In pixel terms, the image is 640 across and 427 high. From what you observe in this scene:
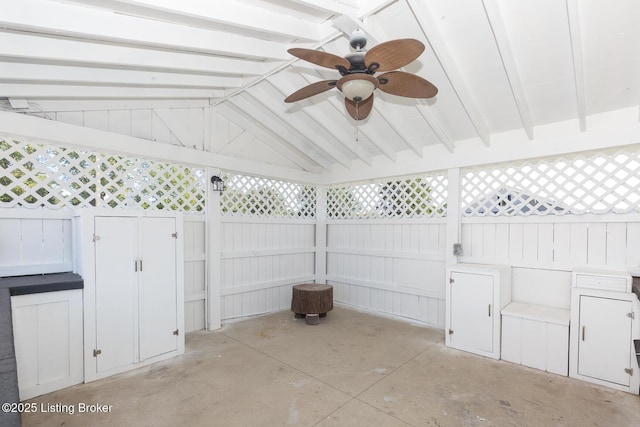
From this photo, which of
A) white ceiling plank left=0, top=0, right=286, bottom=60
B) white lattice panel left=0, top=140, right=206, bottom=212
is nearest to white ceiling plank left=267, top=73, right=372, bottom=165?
white ceiling plank left=0, top=0, right=286, bottom=60

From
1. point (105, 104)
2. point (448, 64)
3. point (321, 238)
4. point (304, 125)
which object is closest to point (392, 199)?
point (321, 238)

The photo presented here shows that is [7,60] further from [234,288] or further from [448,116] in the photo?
[448,116]

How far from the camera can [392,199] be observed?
5.07 m

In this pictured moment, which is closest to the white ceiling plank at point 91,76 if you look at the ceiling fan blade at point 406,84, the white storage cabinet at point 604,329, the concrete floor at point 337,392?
the ceiling fan blade at point 406,84

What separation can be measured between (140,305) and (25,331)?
33.6 inches

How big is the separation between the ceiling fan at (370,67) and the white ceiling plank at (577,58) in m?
→ 1.00

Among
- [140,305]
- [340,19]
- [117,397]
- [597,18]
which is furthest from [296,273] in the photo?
[597,18]

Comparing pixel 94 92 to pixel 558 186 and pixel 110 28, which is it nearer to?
pixel 110 28

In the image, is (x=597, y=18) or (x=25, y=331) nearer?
(x=597, y=18)

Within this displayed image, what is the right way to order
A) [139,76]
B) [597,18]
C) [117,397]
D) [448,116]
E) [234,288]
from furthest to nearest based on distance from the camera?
[234,288], [448,116], [139,76], [117,397], [597,18]

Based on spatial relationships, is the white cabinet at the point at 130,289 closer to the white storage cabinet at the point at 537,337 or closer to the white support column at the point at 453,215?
the white support column at the point at 453,215

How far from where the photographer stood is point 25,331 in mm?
2586

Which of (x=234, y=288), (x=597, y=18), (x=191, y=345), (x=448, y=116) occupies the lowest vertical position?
(x=191, y=345)

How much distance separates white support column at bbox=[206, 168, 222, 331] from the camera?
4297mm
